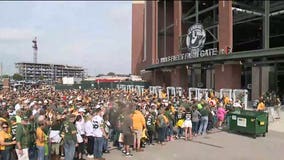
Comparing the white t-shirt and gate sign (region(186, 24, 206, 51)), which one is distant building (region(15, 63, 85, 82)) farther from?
the white t-shirt

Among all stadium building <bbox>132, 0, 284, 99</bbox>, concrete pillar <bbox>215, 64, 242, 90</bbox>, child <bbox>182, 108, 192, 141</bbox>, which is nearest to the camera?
child <bbox>182, 108, 192, 141</bbox>

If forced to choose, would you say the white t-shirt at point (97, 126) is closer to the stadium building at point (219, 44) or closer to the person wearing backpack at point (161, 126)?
the person wearing backpack at point (161, 126)

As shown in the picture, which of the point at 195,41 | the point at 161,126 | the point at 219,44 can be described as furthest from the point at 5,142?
the point at 195,41

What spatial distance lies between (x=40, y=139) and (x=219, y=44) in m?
28.9

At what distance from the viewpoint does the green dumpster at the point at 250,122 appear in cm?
1702

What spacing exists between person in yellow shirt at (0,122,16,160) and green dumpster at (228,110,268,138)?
36.2ft

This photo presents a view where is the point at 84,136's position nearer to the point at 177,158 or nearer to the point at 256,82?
the point at 177,158

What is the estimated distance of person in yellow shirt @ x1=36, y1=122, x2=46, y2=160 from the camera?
9.95m

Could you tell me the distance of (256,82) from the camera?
40969mm

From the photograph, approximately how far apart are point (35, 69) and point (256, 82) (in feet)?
262

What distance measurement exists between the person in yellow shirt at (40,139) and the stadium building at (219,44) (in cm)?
2225

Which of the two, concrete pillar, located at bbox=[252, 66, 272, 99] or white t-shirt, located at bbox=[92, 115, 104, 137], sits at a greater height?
concrete pillar, located at bbox=[252, 66, 272, 99]

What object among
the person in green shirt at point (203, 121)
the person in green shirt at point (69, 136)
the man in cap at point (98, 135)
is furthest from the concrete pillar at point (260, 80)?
the person in green shirt at point (69, 136)

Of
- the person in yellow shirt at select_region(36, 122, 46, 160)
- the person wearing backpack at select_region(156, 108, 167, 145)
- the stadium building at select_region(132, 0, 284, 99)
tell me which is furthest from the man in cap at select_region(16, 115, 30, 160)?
the stadium building at select_region(132, 0, 284, 99)
